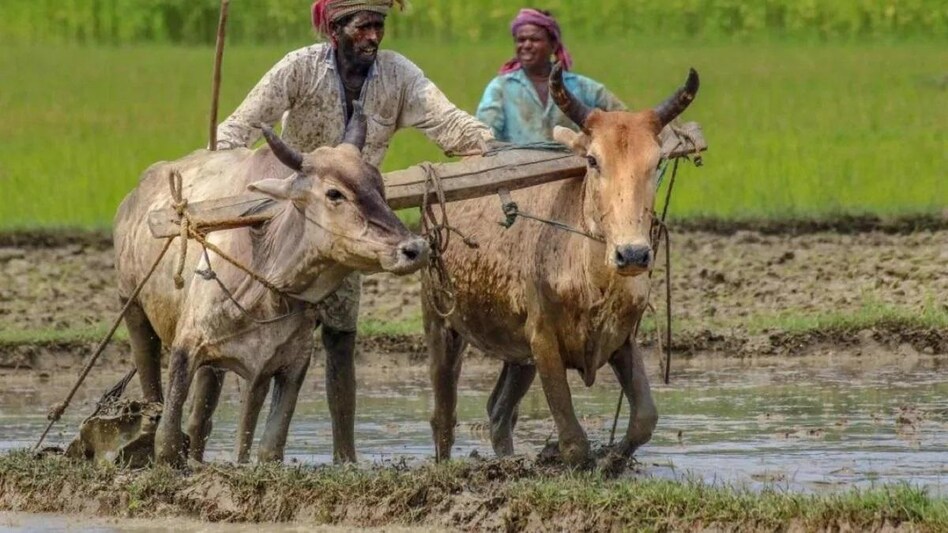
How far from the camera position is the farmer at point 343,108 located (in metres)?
9.09

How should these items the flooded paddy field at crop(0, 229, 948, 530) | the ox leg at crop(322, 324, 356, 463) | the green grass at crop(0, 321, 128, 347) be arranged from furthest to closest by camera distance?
the green grass at crop(0, 321, 128, 347) < the ox leg at crop(322, 324, 356, 463) < the flooded paddy field at crop(0, 229, 948, 530)

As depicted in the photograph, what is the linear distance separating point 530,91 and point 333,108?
1.95m

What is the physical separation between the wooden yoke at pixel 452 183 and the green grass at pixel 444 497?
96 cm

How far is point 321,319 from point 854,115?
11334 mm

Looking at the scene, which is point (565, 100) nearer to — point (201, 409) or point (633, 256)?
point (633, 256)

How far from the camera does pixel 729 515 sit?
282 inches

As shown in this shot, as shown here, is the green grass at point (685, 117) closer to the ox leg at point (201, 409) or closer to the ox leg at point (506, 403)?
the ox leg at point (506, 403)

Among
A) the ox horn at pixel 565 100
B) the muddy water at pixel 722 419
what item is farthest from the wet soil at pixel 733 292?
the ox horn at pixel 565 100

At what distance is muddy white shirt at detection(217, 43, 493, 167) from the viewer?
359 inches

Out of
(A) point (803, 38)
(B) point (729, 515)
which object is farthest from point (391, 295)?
(A) point (803, 38)

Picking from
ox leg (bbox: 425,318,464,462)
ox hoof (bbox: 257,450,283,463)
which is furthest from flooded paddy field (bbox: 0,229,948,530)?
ox hoof (bbox: 257,450,283,463)

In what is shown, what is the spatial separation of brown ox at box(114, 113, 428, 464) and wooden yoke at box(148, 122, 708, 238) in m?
0.14

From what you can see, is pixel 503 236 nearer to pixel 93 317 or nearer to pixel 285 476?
pixel 285 476

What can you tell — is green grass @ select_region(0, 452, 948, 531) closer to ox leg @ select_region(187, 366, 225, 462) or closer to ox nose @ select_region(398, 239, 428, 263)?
ox leg @ select_region(187, 366, 225, 462)
